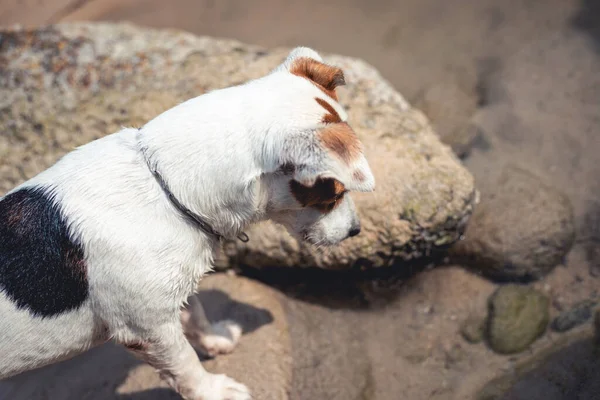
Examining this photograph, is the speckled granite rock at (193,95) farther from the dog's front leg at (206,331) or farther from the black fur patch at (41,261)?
the black fur patch at (41,261)

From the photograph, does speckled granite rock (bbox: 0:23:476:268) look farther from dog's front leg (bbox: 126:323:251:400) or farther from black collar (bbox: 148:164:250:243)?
black collar (bbox: 148:164:250:243)

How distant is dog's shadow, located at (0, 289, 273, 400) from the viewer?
3.91m

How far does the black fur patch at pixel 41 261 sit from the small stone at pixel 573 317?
3336mm

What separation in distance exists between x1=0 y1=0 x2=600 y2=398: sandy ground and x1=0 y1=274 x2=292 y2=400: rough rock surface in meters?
2.26

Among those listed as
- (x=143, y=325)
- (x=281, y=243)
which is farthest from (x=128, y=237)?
(x=281, y=243)

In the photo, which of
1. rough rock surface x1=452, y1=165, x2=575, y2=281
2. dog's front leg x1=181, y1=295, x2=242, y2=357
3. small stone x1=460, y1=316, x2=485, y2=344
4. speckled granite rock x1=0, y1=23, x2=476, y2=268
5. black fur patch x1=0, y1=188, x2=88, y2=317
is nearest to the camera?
black fur patch x1=0, y1=188, x2=88, y2=317

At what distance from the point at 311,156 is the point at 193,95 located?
2.34 metres

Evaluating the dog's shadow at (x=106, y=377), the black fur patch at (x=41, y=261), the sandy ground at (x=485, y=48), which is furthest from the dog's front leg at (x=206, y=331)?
the sandy ground at (x=485, y=48)

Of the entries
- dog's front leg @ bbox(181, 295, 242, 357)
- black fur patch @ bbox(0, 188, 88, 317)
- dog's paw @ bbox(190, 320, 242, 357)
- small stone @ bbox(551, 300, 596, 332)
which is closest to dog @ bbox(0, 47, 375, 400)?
black fur patch @ bbox(0, 188, 88, 317)

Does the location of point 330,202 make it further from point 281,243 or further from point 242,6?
point 242,6

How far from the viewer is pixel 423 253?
4.33m

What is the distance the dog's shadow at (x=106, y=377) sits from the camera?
3.91 metres

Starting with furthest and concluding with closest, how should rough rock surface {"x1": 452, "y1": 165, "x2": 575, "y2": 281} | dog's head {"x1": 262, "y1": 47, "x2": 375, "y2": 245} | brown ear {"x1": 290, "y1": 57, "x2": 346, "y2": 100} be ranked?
rough rock surface {"x1": 452, "y1": 165, "x2": 575, "y2": 281} → brown ear {"x1": 290, "y1": 57, "x2": 346, "y2": 100} → dog's head {"x1": 262, "y1": 47, "x2": 375, "y2": 245}

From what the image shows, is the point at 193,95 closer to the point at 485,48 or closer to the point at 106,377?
the point at 106,377
